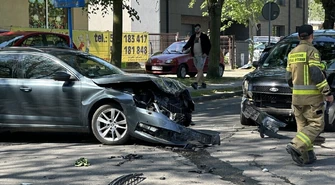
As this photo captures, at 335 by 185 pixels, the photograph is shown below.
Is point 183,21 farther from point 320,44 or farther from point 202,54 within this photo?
point 320,44

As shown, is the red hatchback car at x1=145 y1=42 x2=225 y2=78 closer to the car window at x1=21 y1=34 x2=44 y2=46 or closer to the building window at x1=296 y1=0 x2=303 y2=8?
the car window at x1=21 y1=34 x2=44 y2=46

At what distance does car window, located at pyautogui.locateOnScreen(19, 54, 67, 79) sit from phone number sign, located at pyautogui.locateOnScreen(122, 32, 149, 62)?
16.9 m

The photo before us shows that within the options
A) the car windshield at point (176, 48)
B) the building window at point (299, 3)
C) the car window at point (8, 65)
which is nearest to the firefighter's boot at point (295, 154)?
the car window at point (8, 65)

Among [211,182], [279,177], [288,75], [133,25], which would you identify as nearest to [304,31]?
[288,75]

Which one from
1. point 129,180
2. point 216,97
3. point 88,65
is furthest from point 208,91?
point 129,180

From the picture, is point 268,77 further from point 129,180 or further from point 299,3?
point 299,3

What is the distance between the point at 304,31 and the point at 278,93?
7.47ft

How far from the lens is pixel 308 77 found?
21.2ft

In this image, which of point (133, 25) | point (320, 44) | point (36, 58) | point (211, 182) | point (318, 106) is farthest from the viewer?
point (133, 25)

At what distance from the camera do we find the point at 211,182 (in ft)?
19.2

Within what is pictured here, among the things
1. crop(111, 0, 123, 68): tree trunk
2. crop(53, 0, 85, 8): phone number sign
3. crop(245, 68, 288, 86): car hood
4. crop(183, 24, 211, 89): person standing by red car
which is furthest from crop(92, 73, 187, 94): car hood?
crop(183, 24, 211, 89): person standing by red car

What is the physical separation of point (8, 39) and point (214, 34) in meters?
7.92

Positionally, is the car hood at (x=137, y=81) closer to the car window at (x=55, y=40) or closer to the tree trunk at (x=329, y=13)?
the car window at (x=55, y=40)

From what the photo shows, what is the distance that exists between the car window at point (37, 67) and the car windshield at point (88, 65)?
176 mm
